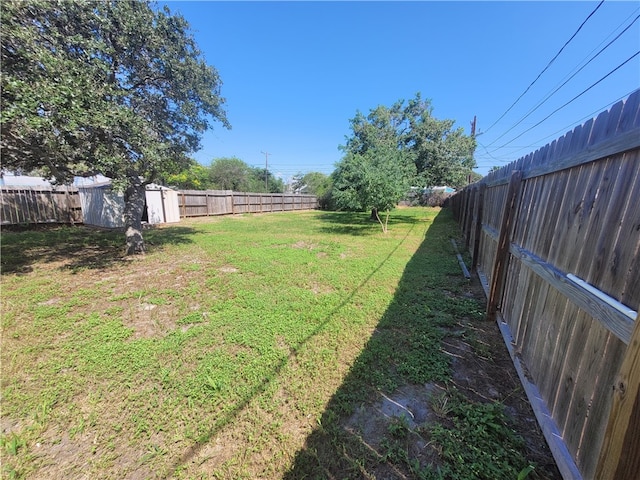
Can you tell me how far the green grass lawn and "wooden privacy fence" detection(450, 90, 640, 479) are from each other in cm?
41

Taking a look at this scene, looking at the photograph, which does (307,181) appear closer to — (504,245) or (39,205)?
(39,205)

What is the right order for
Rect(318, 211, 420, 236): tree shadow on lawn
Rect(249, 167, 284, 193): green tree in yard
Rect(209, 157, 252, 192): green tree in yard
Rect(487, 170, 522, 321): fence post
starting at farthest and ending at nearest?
Rect(249, 167, 284, 193): green tree in yard
Rect(209, 157, 252, 192): green tree in yard
Rect(318, 211, 420, 236): tree shadow on lawn
Rect(487, 170, 522, 321): fence post

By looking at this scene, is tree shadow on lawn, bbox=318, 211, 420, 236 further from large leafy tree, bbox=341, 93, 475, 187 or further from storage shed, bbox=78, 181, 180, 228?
storage shed, bbox=78, 181, 180, 228

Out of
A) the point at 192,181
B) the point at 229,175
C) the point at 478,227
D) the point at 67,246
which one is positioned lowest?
the point at 67,246

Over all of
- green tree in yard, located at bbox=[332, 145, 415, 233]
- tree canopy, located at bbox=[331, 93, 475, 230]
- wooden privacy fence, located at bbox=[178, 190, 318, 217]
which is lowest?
wooden privacy fence, located at bbox=[178, 190, 318, 217]

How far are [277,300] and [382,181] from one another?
267 inches

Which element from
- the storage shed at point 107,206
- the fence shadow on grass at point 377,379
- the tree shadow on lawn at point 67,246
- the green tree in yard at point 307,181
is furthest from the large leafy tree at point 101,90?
the green tree in yard at point 307,181

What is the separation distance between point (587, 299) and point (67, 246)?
9.70 metres

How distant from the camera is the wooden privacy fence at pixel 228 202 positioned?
46.4ft

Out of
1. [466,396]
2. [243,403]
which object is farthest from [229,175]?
[466,396]

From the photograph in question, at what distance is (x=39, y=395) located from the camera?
79.1 inches

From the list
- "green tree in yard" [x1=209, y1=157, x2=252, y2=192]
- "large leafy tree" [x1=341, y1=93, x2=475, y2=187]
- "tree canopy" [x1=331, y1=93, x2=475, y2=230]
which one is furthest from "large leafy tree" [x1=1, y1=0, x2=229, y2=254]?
"green tree in yard" [x1=209, y1=157, x2=252, y2=192]

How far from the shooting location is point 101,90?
3.91m

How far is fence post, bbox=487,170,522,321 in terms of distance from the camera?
278 cm
